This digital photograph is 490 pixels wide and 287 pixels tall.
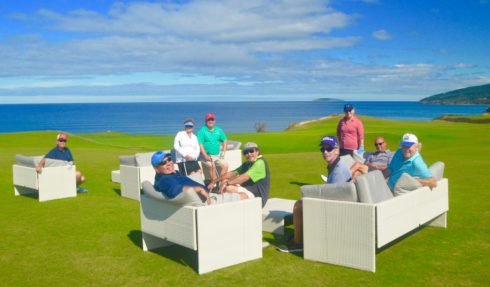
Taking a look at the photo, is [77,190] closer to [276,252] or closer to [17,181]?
[17,181]

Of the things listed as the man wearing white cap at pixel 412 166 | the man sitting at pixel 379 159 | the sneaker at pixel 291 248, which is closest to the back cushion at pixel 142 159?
the man sitting at pixel 379 159

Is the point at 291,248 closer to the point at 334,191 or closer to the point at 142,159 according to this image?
the point at 334,191

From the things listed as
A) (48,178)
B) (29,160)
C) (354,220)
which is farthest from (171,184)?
(29,160)

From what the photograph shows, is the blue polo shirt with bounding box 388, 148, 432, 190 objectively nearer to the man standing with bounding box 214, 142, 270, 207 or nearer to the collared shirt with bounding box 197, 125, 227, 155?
the man standing with bounding box 214, 142, 270, 207

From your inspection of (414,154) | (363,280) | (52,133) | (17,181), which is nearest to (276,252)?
(363,280)

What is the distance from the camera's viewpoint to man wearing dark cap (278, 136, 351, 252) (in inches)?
237

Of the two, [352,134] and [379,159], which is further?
[352,134]

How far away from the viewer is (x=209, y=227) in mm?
5465

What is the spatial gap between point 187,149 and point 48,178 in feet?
9.52

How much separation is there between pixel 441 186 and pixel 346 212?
2251mm

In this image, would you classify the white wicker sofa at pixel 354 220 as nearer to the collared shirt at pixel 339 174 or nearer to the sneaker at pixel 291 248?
the sneaker at pixel 291 248

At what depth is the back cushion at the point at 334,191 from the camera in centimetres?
545

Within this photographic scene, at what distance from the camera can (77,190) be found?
11.0 metres

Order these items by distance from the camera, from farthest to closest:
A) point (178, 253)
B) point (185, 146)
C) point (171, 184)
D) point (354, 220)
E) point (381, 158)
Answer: point (185, 146) < point (381, 158) < point (178, 253) < point (171, 184) < point (354, 220)
